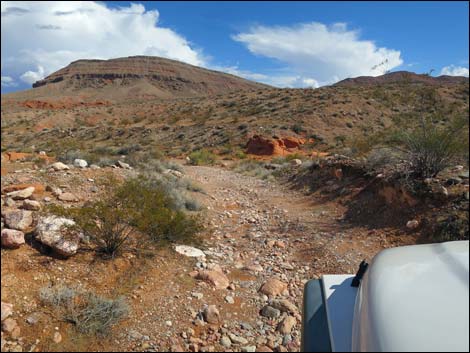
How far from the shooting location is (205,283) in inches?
158

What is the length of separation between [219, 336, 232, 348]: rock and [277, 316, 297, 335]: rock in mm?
545

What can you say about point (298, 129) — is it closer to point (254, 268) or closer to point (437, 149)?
point (437, 149)

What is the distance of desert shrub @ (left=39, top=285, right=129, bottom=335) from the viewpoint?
9.51 ft

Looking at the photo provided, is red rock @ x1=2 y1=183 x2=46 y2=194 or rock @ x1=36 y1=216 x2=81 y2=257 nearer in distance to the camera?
rock @ x1=36 y1=216 x2=81 y2=257

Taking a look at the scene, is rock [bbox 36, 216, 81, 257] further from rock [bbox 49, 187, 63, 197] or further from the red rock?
rock [bbox 49, 187, 63, 197]

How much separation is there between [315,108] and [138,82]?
2685 inches

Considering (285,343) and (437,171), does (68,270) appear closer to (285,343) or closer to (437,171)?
(285,343)

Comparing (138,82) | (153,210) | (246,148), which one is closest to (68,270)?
(153,210)

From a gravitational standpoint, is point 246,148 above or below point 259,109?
below

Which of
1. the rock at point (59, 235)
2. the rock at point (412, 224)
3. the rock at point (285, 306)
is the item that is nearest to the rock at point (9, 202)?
the rock at point (59, 235)

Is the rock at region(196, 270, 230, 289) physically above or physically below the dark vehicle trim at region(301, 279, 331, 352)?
below

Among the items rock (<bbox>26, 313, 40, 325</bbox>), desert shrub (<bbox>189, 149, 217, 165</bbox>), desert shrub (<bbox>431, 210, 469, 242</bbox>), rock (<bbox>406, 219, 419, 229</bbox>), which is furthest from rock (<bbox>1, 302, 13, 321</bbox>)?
desert shrub (<bbox>189, 149, 217, 165</bbox>)

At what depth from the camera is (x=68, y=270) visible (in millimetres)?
3484

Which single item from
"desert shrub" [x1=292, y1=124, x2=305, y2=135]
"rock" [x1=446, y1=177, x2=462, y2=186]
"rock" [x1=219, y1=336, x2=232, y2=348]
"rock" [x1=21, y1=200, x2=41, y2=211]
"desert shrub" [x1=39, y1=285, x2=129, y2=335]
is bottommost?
"rock" [x1=219, y1=336, x2=232, y2=348]
